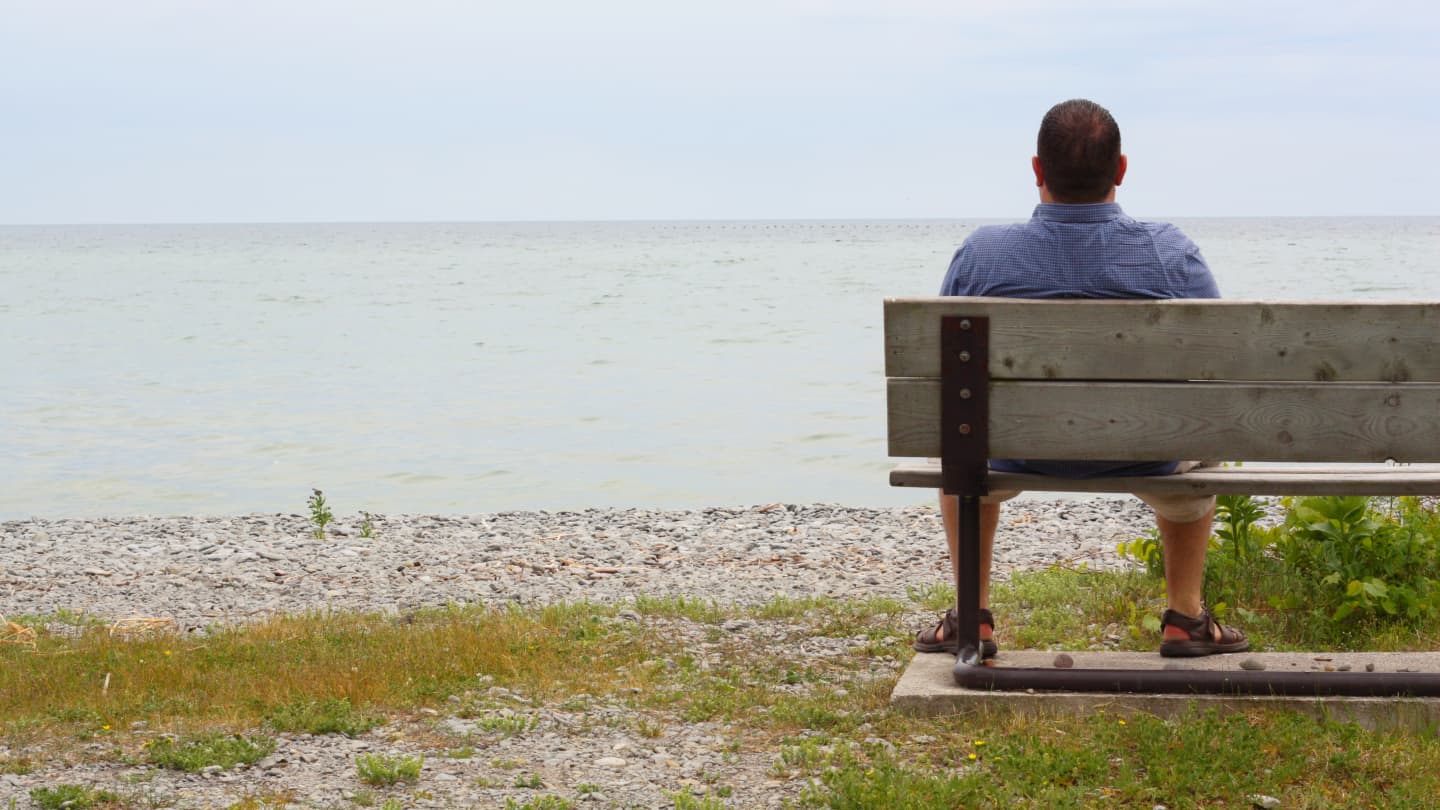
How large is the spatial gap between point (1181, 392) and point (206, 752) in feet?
10.4

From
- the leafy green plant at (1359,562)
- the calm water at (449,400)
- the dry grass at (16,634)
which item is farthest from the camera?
the calm water at (449,400)

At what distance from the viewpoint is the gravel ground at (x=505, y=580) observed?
4055mm

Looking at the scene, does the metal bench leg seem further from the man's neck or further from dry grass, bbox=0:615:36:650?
dry grass, bbox=0:615:36:650

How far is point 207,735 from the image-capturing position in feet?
14.6

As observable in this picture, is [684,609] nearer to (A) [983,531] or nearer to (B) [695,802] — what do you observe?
(A) [983,531]

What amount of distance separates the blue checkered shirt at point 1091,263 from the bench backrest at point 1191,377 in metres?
0.25

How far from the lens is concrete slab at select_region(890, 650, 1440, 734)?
4250 millimetres

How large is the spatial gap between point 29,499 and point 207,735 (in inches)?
487

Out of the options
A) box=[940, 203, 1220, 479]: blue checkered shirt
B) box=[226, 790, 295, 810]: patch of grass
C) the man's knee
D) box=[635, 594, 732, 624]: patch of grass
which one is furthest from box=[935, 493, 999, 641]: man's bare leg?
box=[226, 790, 295, 810]: patch of grass

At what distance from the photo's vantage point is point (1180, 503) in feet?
15.0

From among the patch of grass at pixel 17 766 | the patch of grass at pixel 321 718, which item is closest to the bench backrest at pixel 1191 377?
the patch of grass at pixel 321 718

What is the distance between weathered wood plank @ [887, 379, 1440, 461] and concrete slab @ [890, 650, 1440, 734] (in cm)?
79

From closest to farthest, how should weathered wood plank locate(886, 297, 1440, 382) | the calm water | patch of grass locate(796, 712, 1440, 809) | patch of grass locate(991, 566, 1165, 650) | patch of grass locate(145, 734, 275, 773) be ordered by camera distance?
patch of grass locate(796, 712, 1440, 809)
weathered wood plank locate(886, 297, 1440, 382)
patch of grass locate(145, 734, 275, 773)
patch of grass locate(991, 566, 1165, 650)
the calm water

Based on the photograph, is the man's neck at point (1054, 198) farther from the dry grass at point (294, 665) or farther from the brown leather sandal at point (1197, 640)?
the dry grass at point (294, 665)
